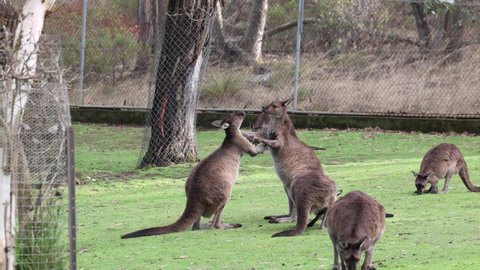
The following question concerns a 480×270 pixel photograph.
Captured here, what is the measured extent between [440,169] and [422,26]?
342 inches

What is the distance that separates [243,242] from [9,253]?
298 cm

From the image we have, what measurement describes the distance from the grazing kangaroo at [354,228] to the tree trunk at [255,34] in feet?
42.9

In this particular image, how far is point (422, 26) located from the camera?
2055cm

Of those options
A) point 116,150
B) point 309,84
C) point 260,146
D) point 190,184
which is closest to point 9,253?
point 190,184

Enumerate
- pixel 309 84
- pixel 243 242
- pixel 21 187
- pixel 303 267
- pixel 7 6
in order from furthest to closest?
pixel 309 84
pixel 7 6
pixel 243 242
pixel 303 267
pixel 21 187

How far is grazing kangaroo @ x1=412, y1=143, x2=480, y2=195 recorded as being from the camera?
483 inches

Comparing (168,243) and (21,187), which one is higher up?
(21,187)

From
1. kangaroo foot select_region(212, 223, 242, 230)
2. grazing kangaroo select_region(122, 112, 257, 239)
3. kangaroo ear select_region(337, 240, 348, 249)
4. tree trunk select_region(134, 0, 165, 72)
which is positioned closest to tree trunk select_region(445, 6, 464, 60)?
tree trunk select_region(134, 0, 165, 72)

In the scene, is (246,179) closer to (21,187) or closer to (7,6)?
(7,6)

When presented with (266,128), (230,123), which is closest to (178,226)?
(230,123)

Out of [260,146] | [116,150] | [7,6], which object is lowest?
[116,150]

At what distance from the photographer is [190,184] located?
418 inches

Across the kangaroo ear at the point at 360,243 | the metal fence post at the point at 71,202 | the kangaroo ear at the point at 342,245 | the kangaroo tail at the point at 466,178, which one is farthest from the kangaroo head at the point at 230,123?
the metal fence post at the point at 71,202

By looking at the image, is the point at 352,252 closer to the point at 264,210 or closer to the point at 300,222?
the point at 300,222
